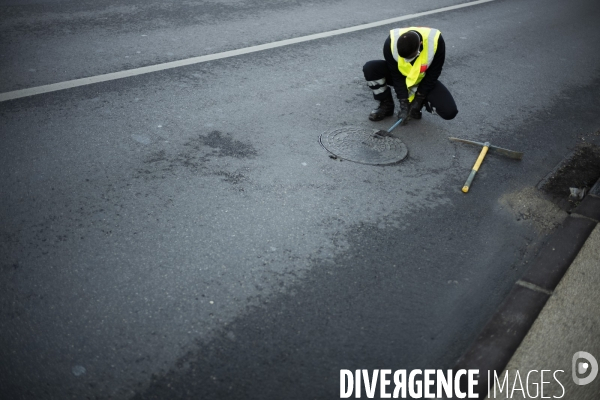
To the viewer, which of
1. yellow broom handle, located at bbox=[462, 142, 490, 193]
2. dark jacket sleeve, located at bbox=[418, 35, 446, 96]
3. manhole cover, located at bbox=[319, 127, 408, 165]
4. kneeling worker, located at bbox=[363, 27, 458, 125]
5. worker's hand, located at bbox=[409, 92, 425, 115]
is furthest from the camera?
worker's hand, located at bbox=[409, 92, 425, 115]

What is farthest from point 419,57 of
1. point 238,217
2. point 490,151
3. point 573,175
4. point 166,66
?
point 166,66

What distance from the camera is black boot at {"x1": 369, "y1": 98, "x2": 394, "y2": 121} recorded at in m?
5.75

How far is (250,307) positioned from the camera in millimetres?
3193

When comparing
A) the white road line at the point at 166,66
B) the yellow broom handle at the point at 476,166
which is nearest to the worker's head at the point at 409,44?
the yellow broom handle at the point at 476,166

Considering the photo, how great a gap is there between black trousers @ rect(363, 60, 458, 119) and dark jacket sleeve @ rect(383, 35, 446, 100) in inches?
3.6

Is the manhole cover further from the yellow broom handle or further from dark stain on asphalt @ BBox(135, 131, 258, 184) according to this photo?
dark stain on asphalt @ BBox(135, 131, 258, 184)

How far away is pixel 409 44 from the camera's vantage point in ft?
16.6

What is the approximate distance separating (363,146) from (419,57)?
46.6 inches

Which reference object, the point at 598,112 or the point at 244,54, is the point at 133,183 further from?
the point at 598,112

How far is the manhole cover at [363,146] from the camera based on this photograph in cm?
497

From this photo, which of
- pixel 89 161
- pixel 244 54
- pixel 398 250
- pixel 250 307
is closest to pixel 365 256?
pixel 398 250

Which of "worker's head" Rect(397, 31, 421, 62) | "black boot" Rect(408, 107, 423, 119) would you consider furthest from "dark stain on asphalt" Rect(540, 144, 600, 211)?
"worker's head" Rect(397, 31, 421, 62)

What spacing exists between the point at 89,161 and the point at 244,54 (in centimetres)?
339

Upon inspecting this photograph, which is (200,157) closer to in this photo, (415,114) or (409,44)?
(409,44)
